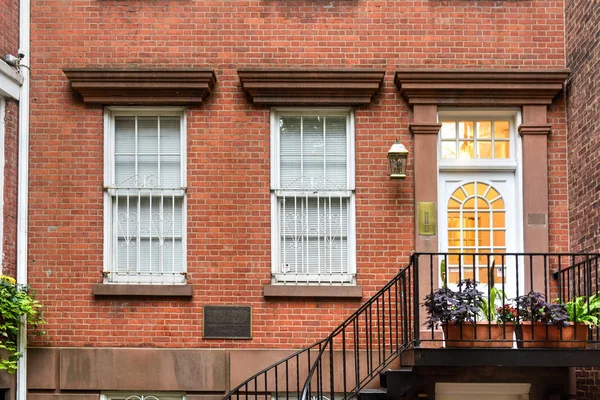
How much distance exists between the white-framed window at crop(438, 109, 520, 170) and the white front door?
205 mm

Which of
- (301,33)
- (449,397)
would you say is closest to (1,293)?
(301,33)

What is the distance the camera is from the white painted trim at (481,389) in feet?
33.0

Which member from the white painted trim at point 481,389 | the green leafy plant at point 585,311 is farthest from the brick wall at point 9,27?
the green leafy plant at point 585,311

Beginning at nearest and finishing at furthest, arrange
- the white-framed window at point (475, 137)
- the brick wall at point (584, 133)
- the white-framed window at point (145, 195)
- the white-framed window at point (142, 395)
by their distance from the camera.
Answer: the brick wall at point (584, 133) < the white-framed window at point (142, 395) < the white-framed window at point (145, 195) < the white-framed window at point (475, 137)

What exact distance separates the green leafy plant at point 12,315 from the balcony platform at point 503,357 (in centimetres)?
424

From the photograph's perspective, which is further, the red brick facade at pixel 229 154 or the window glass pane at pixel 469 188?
the window glass pane at pixel 469 188

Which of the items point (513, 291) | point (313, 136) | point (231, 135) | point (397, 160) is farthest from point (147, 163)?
point (513, 291)

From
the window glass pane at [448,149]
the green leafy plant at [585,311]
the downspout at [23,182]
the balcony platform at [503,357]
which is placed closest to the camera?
the balcony platform at [503,357]

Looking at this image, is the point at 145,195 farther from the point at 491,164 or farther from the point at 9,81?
the point at 491,164

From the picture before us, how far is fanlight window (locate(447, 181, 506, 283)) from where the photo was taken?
1035cm

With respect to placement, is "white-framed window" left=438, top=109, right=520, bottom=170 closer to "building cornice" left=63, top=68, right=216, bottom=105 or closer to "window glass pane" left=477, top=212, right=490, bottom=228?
"window glass pane" left=477, top=212, right=490, bottom=228

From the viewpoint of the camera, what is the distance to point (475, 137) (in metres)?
10.5

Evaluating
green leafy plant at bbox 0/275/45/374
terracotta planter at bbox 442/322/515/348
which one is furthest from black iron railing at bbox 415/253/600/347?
green leafy plant at bbox 0/275/45/374

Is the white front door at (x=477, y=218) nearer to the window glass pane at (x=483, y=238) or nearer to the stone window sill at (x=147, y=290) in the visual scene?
the window glass pane at (x=483, y=238)
